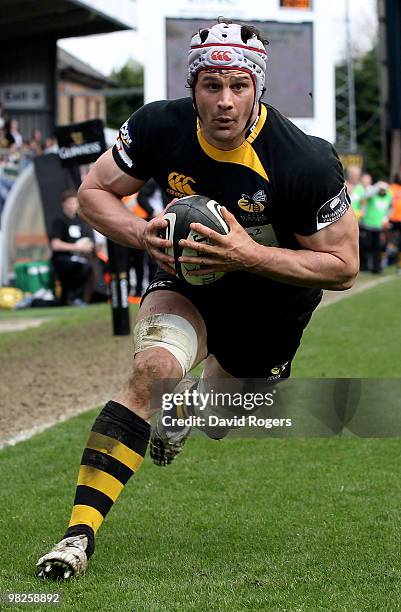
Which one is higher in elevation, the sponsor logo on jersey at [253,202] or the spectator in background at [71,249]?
the sponsor logo on jersey at [253,202]

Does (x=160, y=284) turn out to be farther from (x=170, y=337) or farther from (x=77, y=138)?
(x=77, y=138)

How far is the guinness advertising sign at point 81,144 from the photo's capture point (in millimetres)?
14086

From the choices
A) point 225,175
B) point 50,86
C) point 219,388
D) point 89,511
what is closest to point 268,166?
point 225,175

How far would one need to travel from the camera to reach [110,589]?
422 cm

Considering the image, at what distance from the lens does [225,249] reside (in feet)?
14.1

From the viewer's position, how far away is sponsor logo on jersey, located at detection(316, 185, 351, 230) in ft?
15.1

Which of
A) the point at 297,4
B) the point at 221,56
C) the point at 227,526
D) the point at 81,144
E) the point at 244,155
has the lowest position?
the point at 227,526

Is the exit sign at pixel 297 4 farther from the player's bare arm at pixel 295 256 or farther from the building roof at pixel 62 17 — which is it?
the building roof at pixel 62 17

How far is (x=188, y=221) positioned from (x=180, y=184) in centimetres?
47

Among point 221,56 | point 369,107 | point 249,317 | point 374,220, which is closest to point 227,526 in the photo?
point 249,317

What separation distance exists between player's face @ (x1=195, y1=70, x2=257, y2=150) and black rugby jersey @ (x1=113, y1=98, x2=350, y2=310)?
0.41 ft

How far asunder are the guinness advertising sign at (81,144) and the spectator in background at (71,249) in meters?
4.65

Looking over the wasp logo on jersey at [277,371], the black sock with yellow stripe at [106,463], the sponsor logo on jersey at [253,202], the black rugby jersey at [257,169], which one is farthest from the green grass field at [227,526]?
the sponsor logo on jersey at [253,202]

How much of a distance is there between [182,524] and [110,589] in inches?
44.9
